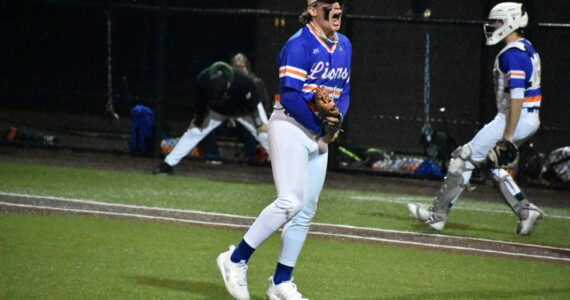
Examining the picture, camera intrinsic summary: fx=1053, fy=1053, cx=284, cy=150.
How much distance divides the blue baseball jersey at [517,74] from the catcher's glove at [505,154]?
1.57ft

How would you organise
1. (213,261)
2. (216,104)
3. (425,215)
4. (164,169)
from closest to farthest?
(213,261)
(425,215)
(216,104)
(164,169)

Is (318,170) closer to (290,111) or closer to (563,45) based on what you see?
(290,111)

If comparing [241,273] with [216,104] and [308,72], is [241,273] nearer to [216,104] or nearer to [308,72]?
[308,72]

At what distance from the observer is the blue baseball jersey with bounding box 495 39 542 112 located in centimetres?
1108

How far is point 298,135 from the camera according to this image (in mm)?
7301

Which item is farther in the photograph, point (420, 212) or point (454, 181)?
point (420, 212)

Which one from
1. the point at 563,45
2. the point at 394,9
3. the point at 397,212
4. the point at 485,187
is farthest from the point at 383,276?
the point at 394,9

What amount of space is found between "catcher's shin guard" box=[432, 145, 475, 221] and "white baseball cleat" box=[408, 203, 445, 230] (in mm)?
49

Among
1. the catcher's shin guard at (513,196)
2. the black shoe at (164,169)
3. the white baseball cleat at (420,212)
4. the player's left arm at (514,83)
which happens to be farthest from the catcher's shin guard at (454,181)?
the black shoe at (164,169)

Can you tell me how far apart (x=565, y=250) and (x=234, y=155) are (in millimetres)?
10493

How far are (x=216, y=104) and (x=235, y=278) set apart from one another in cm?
907

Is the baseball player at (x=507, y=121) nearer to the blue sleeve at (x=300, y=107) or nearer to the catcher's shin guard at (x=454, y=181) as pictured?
the catcher's shin guard at (x=454, y=181)

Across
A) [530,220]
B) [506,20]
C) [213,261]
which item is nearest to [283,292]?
[213,261]

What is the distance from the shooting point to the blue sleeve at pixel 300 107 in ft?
23.6
